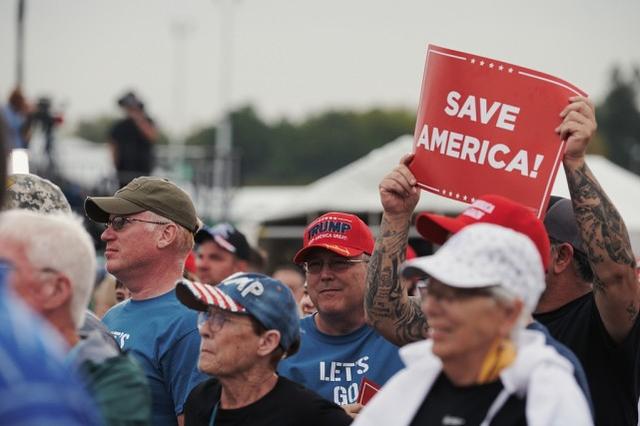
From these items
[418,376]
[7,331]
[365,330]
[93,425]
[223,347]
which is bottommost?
[365,330]

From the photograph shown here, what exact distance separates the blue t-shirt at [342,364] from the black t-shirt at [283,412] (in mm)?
832

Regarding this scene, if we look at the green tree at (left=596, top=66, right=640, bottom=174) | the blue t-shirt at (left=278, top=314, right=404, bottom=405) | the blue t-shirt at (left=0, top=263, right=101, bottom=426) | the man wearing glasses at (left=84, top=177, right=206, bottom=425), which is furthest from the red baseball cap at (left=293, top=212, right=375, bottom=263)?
the green tree at (left=596, top=66, right=640, bottom=174)

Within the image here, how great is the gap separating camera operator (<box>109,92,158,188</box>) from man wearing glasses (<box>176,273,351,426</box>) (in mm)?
11289

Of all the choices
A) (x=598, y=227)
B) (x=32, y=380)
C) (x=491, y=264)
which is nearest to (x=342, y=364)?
(x=598, y=227)

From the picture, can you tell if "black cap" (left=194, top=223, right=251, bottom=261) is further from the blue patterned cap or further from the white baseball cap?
the white baseball cap

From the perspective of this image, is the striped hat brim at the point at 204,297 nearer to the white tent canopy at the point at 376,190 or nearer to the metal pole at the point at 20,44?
the white tent canopy at the point at 376,190

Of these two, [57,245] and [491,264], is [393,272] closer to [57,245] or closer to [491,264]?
[491,264]

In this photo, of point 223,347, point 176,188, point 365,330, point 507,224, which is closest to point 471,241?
point 507,224

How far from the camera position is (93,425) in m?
2.41

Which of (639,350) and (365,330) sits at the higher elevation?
(639,350)

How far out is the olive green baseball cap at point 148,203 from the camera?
539 centimetres

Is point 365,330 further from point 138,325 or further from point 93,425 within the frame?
point 93,425

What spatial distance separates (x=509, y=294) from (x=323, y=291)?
231 centimetres

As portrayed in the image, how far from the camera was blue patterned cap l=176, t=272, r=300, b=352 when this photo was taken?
4.21m
